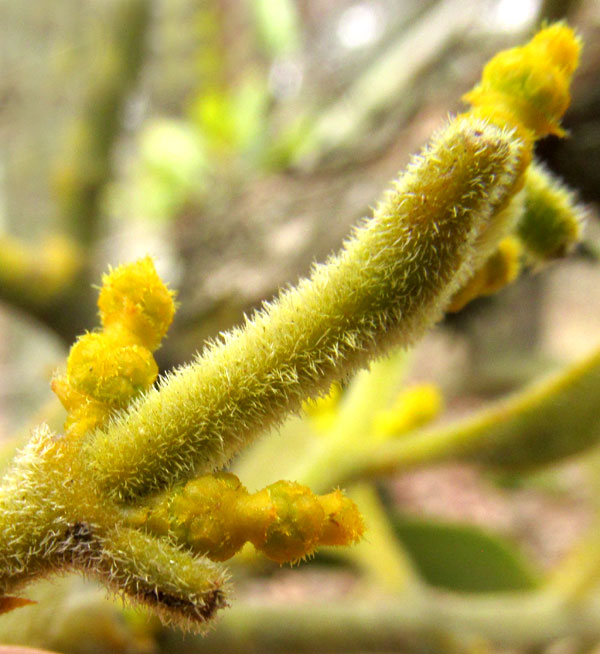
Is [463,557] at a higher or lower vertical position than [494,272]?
higher

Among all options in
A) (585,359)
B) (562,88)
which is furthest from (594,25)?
(562,88)

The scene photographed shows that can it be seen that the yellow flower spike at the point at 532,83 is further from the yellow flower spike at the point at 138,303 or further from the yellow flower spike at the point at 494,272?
the yellow flower spike at the point at 138,303

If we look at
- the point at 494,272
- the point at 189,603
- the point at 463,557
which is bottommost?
the point at 189,603

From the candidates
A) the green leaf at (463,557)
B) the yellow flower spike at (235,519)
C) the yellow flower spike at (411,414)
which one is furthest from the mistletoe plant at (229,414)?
the green leaf at (463,557)

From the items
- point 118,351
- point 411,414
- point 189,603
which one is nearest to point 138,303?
point 118,351

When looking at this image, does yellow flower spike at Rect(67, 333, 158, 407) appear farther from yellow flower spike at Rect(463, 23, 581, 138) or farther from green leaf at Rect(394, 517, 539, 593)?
green leaf at Rect(394, 517, 539, 593)

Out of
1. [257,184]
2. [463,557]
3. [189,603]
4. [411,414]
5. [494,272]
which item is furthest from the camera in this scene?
[257,184]

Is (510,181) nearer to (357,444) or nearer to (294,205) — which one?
(357,444)

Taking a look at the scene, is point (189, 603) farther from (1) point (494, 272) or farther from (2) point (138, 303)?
(1) point (494, 272)
